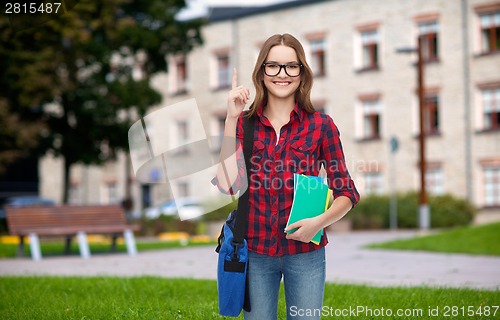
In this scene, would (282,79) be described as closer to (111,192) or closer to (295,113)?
(295,113)

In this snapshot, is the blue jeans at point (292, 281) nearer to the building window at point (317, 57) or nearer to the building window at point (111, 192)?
the building window at point (317, 57)

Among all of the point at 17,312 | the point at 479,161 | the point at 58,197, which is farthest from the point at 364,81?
the point at 17,312

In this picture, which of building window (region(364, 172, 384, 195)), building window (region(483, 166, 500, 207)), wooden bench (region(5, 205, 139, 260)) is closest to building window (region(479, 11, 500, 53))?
building window (region(483, 166, 500, 207))

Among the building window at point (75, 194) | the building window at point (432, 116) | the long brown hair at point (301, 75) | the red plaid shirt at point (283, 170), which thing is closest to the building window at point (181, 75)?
the building window at point (75, 194)

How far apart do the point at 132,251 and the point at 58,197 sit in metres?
38.1

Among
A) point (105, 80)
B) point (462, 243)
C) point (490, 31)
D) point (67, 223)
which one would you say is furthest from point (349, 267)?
point (490, 31)

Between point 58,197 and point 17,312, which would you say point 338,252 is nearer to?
point 17,312

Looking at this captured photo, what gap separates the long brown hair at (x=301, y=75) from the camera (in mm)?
4523

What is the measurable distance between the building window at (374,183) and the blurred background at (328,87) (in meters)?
0.07

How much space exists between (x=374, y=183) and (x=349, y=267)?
87.2 feet

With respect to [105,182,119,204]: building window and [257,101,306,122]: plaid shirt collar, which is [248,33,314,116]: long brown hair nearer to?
[257,101,306,122]: plaid shirt collar

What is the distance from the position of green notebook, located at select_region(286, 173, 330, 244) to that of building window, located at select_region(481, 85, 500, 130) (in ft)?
110

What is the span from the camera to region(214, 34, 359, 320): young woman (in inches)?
172

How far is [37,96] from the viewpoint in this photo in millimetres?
24656
